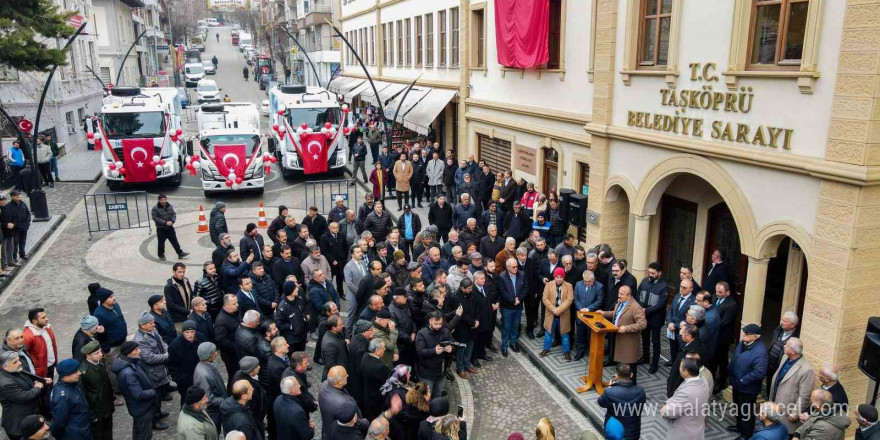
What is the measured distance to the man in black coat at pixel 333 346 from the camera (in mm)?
7551

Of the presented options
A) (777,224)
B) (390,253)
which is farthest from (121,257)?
(777,224)

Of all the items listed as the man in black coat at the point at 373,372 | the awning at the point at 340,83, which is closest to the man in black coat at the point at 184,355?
the man in black coat at the point at 373,372

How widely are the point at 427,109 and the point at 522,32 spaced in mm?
8005

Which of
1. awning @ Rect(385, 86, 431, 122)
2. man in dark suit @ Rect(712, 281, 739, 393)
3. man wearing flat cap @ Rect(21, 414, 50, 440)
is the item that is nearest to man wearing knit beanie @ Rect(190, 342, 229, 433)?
man wearing flat cap @ Rect(21, 414, 50, 440)

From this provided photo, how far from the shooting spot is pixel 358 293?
9.52 m

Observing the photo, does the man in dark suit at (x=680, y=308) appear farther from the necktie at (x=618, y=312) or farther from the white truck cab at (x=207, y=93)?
the white truck cab at (x=207, y=93)

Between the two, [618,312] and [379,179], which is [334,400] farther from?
[379,179]

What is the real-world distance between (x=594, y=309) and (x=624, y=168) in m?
3.21

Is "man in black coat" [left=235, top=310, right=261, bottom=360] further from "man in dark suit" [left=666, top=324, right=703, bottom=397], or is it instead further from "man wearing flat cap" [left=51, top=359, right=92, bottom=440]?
"man in dark suit" [left=666, top=324, right=703, bottom=397]

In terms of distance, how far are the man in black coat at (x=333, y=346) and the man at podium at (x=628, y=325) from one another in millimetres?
3848

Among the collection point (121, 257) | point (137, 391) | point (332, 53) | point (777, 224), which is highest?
point (332, 53)

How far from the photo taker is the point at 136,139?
21922mm

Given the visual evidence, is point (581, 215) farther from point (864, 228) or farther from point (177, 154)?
point (177, 154)

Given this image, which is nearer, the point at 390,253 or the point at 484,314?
the point at 484,314
